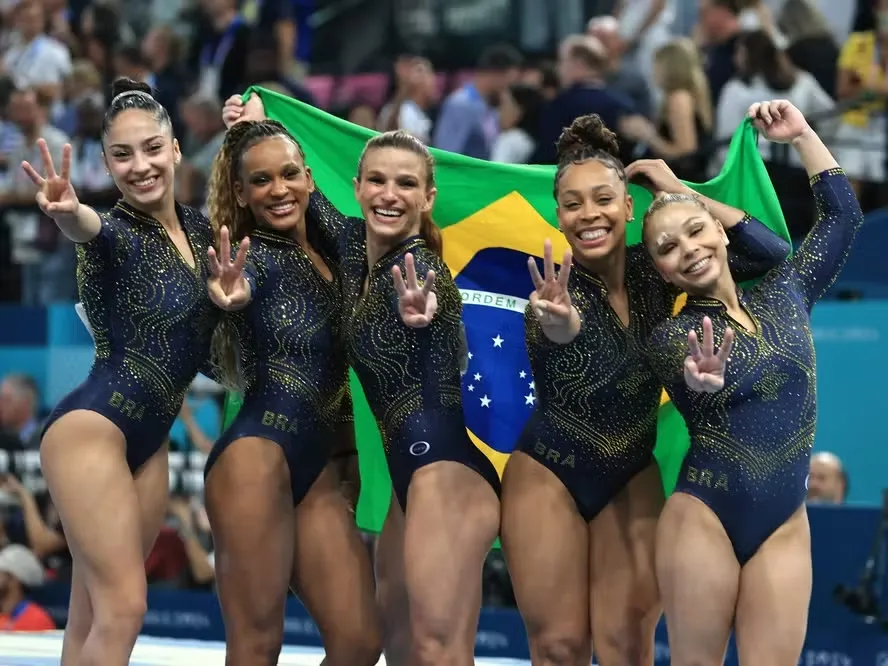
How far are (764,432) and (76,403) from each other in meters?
1.95

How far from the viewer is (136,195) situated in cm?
431

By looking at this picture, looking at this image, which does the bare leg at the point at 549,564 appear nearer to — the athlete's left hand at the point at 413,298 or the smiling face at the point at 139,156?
the athlete's left hand at the point at 413,298

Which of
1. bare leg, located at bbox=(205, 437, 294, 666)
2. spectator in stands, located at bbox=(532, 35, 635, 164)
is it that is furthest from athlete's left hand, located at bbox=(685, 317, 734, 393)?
spectator in stands, located at bbox=(532, 35, 635, 164)

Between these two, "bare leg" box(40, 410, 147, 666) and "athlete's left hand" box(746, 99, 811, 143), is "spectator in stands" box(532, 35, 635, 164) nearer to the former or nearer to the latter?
"athlete's left hand" box(746, 99, 811, 143)

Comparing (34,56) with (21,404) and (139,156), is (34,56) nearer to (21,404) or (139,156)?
(21,404)

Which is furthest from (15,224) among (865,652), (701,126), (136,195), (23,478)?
(865,652)

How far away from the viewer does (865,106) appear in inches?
280

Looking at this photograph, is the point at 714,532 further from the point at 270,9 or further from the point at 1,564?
the point at 270,9

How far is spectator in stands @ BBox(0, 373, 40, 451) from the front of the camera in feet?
25.5

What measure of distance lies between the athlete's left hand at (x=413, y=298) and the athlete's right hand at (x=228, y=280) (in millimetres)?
450

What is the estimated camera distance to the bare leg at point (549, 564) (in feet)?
13.7

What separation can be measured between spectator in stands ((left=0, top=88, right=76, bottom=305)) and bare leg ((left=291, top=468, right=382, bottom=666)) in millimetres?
4379

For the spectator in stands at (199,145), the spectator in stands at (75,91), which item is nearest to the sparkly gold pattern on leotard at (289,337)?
the spectator in stands at (199,145)

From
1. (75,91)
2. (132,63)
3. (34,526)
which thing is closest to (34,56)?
(75,91)
